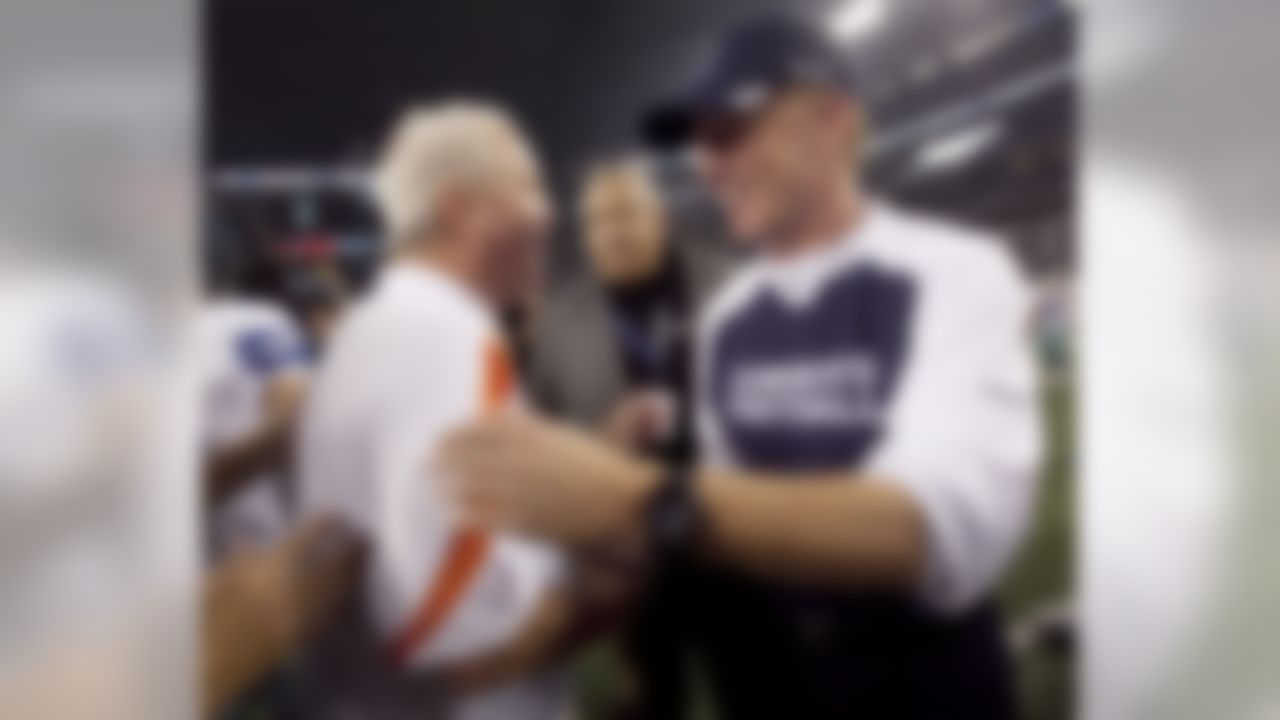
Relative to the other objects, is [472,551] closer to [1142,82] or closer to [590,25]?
[590,25]

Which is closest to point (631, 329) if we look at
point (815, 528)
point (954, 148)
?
point (815, 528)

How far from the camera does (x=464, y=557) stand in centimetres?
147

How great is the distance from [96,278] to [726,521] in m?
0.87

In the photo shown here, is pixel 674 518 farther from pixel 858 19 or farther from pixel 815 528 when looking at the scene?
pixel 858 19

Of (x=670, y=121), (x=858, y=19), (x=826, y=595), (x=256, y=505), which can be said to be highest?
(x=858, y=19)

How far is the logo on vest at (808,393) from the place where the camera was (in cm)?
143

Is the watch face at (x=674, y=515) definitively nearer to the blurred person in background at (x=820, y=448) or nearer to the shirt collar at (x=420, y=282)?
the blurred person in background at (x=820, y=448)

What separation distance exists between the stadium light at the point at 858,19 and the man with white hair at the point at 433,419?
40 cm

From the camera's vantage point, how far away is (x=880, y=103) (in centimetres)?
143

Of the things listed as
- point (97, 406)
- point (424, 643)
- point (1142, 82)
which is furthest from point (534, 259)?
point (1142, 82)

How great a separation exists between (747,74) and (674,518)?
0.54 metres

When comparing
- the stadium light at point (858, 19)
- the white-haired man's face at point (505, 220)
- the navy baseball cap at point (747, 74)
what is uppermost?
the stadium light at point (858, 19)

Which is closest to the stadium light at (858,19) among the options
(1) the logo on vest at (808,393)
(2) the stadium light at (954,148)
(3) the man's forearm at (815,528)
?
(2) the stadium light at (954,148)

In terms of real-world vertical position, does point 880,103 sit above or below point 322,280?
above
